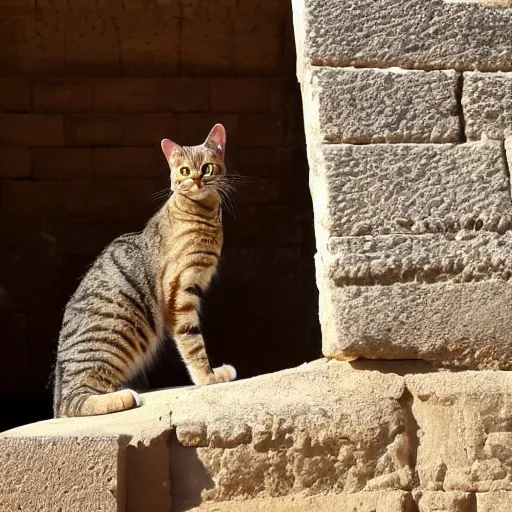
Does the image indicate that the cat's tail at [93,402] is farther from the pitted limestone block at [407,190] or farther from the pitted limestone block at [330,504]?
the pitted limestone block at [407,190]

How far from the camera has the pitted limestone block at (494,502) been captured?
11.3 ft

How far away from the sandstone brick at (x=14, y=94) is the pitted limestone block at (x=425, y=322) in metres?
4.35

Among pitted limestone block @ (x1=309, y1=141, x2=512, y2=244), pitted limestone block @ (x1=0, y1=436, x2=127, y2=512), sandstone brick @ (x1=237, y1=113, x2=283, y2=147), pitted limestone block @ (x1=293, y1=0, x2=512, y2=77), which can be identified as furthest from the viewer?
sandstone brick @ (x1=237, y1=113, x2=283, y2=147)

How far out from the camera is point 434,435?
11.6ft

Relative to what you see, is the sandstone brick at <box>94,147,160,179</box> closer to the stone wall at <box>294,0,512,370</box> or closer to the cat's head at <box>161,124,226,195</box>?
the cat's head at <box>161,124,226,195</box>

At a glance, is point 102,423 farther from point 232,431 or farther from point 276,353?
point 276,353

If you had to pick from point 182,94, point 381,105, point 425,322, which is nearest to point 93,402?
point 425,322

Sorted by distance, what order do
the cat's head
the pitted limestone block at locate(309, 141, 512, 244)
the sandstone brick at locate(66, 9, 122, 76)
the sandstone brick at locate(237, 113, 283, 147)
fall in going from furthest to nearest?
the sandstone brick at locate(237, 113, 283, 147)
the sandstone brick at locate(66, 9, 122, 76)
the cat's head
the pitted limestone block at locate(309, 141, 512, 244)

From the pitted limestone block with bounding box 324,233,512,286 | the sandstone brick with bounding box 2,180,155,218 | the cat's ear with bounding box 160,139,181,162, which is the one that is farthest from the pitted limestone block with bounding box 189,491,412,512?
the sandstone brick with bounding box 2,180,155,218

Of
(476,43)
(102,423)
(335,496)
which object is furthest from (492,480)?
(476,43)

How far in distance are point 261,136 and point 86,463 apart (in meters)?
4.47

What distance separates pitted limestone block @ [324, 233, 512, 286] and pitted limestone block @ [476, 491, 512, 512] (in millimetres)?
846

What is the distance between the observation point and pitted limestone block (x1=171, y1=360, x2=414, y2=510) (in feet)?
11.3

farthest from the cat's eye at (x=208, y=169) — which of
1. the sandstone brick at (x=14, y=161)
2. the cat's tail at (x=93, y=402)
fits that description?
the sandstone brick at (x=14, y=161)
